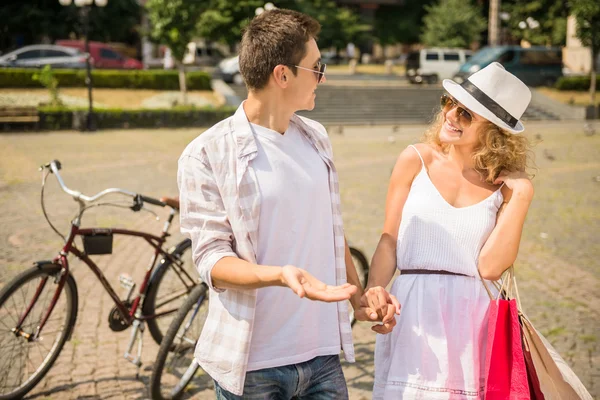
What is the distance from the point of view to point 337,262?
2.36 metres

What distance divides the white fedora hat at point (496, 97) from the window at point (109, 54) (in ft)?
105

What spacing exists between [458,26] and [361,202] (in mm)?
34452

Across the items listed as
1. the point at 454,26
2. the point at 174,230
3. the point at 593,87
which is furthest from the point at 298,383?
the point at 454,26

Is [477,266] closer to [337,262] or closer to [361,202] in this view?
[337,262]

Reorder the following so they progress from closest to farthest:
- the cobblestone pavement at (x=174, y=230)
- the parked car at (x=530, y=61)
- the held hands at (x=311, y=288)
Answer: the held hands at (x=311, y=288), the cobblestone pavement at (x=174, y=230), the parked car at (x=530, y=61)

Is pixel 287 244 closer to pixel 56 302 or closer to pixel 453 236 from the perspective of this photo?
pixel 453 236

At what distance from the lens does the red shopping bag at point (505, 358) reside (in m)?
2.43

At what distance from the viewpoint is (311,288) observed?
1.82m

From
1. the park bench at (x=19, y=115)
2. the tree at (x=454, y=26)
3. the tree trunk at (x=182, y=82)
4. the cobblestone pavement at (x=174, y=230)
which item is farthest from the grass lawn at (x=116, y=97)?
the tree at (x=454, y=26)

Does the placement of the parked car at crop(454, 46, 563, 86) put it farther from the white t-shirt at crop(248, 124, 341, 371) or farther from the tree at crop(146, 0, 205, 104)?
the white t-shirt at crop(248, 124, 341, 371)

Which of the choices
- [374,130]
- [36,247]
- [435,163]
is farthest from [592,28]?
[435,163]

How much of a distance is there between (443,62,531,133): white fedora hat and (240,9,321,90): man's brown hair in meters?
0.82

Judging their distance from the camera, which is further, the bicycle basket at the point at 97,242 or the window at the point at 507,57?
the window at the point at 507,57

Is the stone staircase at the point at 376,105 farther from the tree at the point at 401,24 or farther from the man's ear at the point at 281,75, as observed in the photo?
the tree at the point at 401,24
